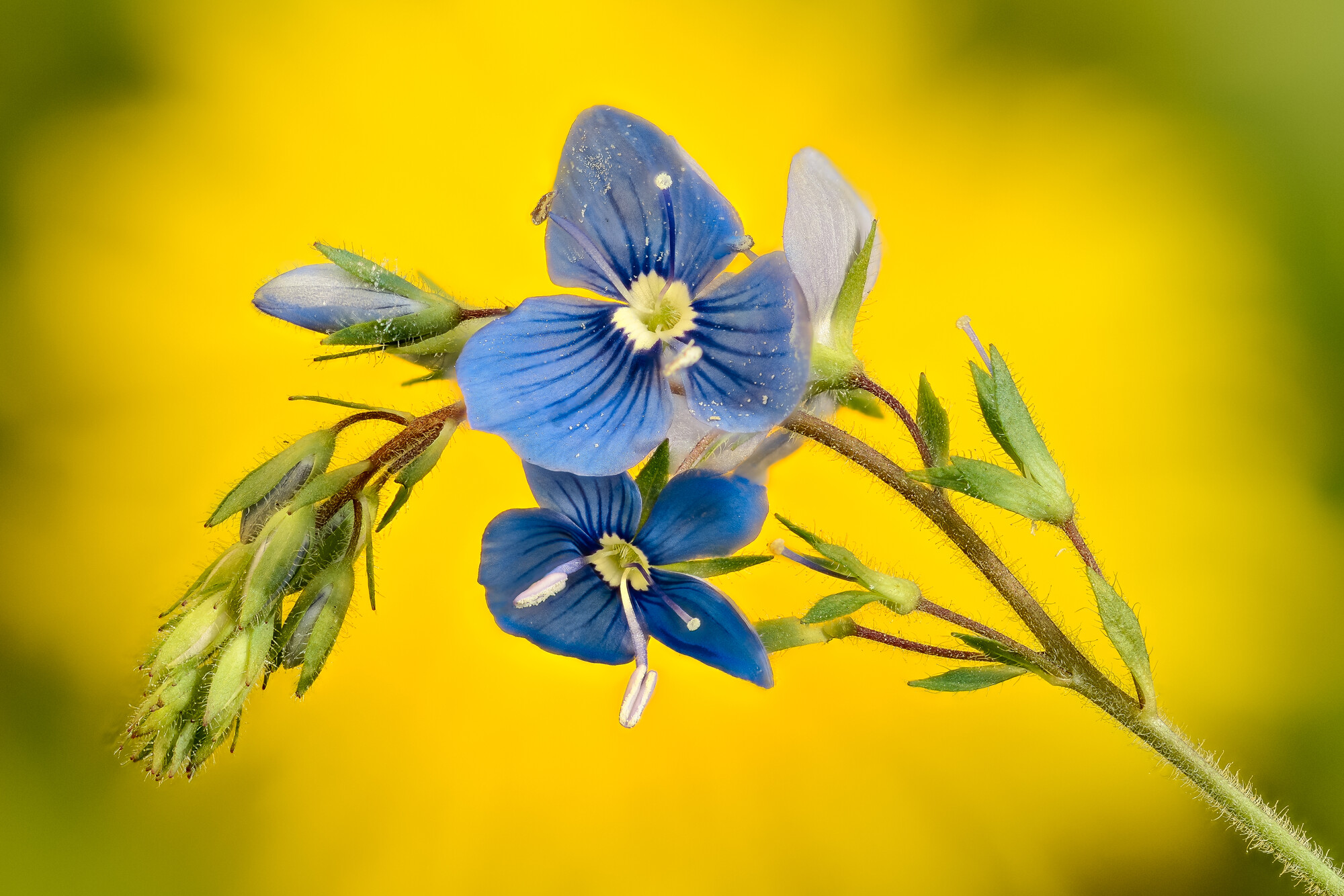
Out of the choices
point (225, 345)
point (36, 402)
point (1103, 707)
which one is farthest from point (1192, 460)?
point (36, 402)

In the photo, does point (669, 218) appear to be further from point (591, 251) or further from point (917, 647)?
point (917, 647)

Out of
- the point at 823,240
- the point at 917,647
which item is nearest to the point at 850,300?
the point at 823,240

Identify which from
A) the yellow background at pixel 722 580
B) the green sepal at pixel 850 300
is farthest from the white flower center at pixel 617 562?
the yellow background at pixel 722 580

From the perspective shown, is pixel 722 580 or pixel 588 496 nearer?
pixel 588 496

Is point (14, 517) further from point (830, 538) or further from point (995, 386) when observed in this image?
point (995, 386)

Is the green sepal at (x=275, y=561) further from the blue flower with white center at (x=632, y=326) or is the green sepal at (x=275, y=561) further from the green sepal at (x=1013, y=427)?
the green sepal at (x=1013, y=427)

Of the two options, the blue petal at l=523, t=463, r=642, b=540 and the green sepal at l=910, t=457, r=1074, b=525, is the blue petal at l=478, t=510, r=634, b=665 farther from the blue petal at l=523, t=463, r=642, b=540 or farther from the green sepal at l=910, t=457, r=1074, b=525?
the green sepal at l=910, t=457, r=1074, b=525
